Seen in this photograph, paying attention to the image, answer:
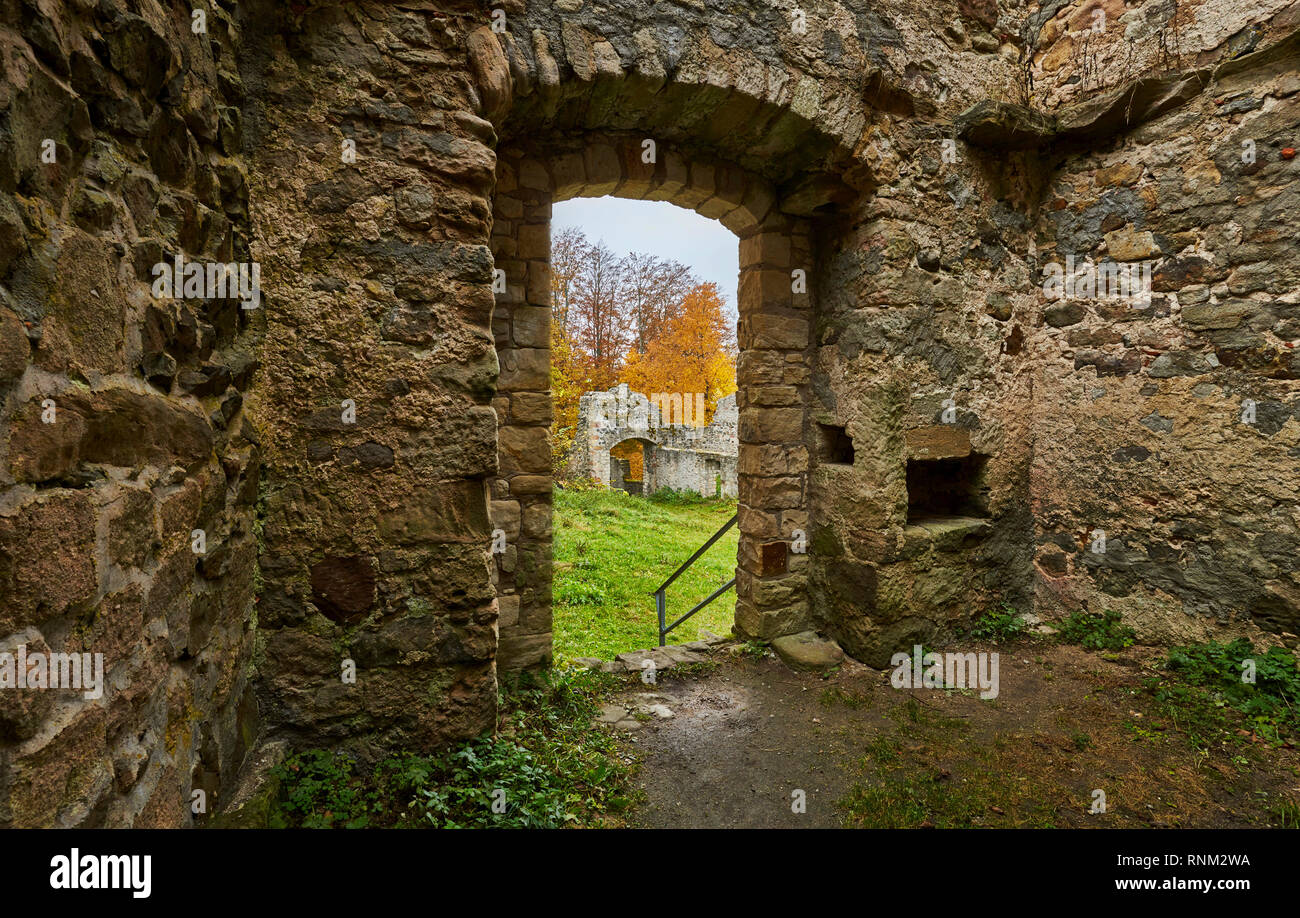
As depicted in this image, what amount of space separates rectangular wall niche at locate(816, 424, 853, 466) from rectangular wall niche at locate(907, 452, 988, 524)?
42 centimetres

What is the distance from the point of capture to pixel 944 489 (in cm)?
426

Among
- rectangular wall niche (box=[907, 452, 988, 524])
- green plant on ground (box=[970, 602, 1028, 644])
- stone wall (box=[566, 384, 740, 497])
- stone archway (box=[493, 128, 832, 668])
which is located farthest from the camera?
stone wall (box=[566, 384, 740, 497])

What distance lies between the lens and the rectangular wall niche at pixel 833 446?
4.09 m

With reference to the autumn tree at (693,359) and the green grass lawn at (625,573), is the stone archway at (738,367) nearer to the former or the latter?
the green grass lawn at (625,573)

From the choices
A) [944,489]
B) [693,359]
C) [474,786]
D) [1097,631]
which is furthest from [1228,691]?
[693,359]

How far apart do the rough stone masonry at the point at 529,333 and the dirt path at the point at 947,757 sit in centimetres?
50

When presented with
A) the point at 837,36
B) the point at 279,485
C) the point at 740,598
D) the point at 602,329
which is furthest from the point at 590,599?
the point at 602,329

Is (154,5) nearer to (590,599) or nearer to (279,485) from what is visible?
(279,485)

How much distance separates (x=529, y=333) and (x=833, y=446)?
2092mm

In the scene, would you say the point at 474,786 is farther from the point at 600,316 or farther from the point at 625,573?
the point at 600,316

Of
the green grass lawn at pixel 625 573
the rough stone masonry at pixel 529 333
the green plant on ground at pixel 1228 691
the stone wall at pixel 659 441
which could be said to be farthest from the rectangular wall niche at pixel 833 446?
the stone wall at pixel 659 441

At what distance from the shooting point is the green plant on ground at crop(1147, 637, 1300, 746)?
2848 mm

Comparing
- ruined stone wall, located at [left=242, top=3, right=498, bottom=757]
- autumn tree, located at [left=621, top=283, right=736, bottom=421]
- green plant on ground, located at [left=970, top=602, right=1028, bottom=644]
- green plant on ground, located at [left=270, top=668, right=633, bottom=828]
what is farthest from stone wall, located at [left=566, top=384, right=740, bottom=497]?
ruined stone wall, located at [left=242, top=3, right=498, bottom=757]

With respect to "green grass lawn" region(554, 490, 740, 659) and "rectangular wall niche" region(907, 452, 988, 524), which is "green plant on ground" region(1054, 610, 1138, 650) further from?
"green grass lawn" region(554, 490, 740, 659)
